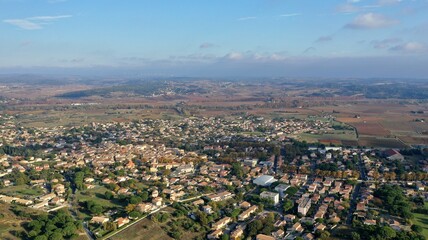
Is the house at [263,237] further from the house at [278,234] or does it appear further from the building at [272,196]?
the building at [272,196]

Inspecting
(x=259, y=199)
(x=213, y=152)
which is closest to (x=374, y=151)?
(x=213, y=152)

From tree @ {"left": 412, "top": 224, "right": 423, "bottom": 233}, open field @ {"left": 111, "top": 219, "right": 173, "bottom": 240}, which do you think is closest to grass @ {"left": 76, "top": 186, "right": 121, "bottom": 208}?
open field @ {"left": 111, "top": 219, "right": 173, "bottom": 240}

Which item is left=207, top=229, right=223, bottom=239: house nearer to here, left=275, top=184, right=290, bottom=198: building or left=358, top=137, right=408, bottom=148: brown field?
left=275, top=184, right=290, bottom=198: building

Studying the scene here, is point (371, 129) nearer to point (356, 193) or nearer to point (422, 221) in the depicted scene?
point (356, 193)

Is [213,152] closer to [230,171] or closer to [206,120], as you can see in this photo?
[230,171]

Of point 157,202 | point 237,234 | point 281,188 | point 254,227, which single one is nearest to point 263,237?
point 254,227
